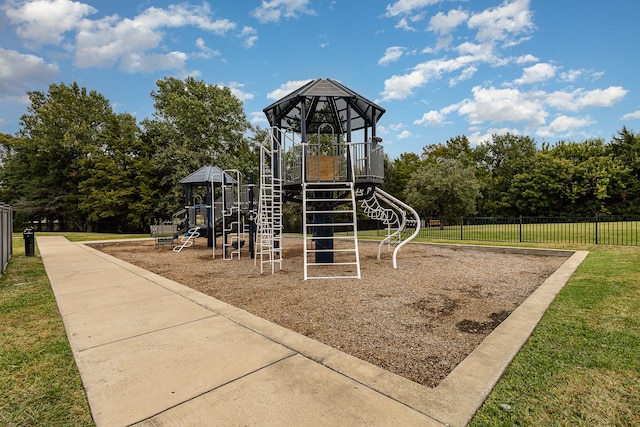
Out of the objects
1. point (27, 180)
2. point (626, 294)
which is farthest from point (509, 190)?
point (27, 180)

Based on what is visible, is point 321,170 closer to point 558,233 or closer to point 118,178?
point 558,233

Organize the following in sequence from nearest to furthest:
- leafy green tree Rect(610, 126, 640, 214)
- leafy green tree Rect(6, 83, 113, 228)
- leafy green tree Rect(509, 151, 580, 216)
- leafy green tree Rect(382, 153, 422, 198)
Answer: leafy green tree Rect(6, 83, 113, 228) < leafy green tree Rect(610, 126, 640, 214) < leafy green tree Rect(509, 151, 580, 216) < leafy green tree Rect(382, 153, 422, 198)

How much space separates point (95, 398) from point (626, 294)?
669 centimetres

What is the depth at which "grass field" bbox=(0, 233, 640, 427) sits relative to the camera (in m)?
2.07

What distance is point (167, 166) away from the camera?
27.4 meters

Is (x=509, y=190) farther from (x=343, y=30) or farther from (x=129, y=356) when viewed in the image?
(x=129, y=356)

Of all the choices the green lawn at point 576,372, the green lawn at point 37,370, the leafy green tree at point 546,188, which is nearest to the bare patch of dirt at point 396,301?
the green lawn at point 576,372

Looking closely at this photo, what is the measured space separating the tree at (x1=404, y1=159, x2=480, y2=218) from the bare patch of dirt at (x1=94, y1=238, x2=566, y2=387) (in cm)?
1880

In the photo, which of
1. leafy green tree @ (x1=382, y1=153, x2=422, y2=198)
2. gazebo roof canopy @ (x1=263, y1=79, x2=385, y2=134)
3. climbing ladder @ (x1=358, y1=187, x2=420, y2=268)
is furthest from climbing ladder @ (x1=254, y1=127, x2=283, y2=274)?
leafy green tree @ (x1=382, y1=153, x2=422, y2=198)

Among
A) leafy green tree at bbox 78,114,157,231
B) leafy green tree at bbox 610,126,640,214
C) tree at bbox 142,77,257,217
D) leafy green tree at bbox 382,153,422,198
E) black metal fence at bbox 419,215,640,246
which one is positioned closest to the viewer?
black metal fence at bbox 419,215,640,246

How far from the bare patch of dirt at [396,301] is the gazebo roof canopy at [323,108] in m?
4.30

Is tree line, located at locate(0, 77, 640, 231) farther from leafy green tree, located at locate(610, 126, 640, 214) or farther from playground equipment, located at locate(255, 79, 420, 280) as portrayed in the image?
playground equipment, located at locate(255, 79, 420, 280)

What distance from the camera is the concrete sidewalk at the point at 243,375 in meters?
2.08

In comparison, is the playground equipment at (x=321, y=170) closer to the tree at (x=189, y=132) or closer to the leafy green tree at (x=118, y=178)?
the tree at (x=189, y=132)
